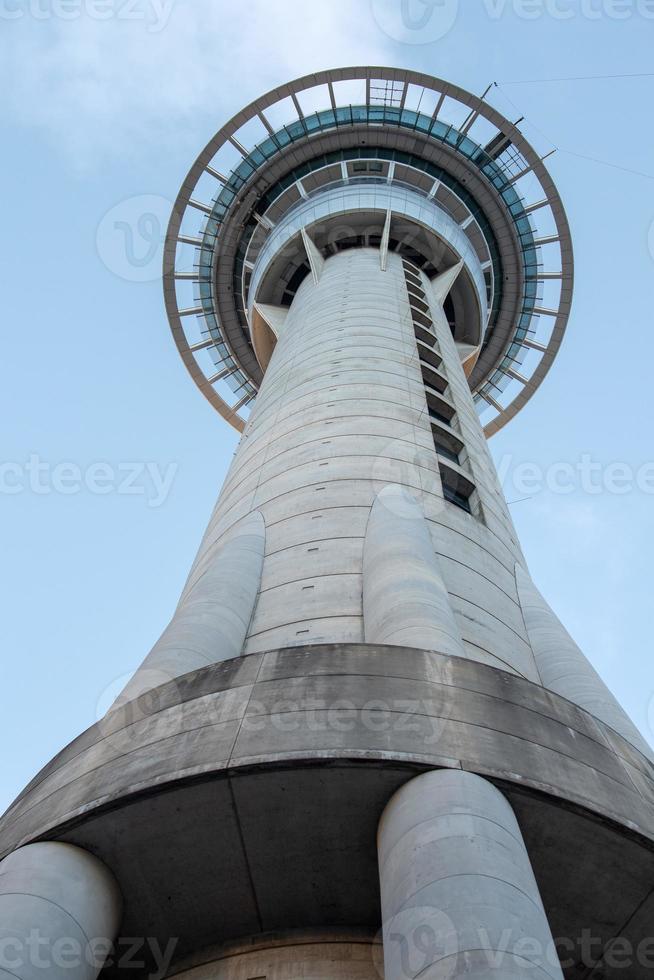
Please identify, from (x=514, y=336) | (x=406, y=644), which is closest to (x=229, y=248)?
(x=514, y=336)

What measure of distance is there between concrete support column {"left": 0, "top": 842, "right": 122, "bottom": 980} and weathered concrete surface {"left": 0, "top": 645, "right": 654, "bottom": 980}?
25 centimetres

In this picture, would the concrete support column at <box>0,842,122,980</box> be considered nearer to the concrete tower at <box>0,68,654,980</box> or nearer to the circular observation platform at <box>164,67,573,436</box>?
the concrete tower at <box>0,68,654,980</box>

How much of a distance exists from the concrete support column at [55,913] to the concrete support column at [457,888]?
308 cm

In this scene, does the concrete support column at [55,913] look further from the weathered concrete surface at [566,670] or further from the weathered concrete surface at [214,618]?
the weathered concrete surface at [566,670]

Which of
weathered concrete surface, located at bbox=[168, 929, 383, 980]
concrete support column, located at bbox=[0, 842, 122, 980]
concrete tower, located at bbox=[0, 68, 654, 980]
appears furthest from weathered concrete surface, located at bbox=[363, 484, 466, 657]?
concrete support column, located at bbox=[0, 842, 122, 980]

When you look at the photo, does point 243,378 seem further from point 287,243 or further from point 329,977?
point 329,977

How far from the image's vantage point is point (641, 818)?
10328 millimetres

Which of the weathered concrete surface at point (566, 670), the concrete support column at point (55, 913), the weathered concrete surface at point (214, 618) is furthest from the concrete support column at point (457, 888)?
the weathered concrete surface at point (566, 670)

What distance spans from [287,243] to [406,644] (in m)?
31.5

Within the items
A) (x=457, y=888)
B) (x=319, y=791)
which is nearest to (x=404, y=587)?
(x=319, y=791)

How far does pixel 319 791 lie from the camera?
→ 33.3ft

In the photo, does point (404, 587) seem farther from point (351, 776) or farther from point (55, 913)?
point (55, 913)

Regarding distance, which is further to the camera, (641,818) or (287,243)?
(287,243)

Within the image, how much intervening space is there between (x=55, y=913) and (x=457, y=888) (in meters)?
4.04
